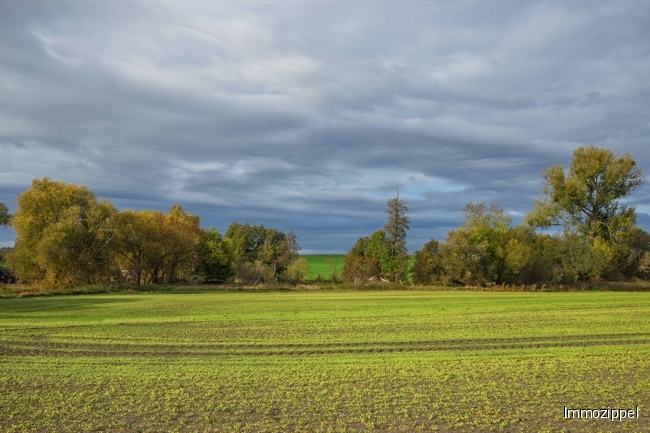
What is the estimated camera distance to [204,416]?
25.8 feet

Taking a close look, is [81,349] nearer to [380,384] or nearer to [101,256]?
[380,384]

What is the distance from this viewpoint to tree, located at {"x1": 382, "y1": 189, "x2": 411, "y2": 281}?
66.3 m

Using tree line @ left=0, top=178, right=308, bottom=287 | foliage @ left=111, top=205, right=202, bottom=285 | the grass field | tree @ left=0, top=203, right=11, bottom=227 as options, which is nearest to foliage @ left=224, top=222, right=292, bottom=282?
tree line @ left=0, top=178, right=308, bottom=287

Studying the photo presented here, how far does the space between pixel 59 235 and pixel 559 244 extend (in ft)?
174

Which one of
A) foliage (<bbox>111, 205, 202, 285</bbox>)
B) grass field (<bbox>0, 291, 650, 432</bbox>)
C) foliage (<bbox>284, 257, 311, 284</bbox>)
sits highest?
foliage (<bbox>111, 205, 202, 285</bbox>)

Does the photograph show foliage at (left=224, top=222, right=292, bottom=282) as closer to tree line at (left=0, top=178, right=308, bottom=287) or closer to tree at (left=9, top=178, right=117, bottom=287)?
tree line at (left=0, top=178, right=308, bottom=287)

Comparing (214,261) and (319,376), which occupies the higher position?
(214,261)

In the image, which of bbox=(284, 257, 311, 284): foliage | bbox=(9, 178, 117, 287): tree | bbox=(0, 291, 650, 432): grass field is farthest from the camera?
bbox=(284, 257, 311, 284): foliage

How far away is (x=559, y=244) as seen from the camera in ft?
203

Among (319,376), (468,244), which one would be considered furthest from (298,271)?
(319,376)

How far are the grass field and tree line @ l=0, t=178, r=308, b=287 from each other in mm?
30226

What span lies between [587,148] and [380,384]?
6112cm

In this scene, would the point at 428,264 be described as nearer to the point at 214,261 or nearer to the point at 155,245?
the point at 214,261

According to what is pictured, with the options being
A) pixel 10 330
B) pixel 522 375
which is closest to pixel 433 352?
pixel 522 375
